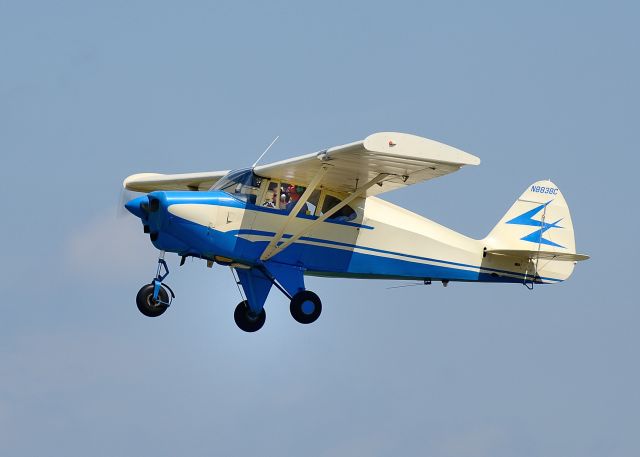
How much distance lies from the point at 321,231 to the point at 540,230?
4285mm

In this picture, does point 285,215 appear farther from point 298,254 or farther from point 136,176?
point 136,176

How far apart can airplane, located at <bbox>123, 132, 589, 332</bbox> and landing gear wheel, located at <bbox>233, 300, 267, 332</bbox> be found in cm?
2

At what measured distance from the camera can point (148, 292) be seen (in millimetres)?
20953

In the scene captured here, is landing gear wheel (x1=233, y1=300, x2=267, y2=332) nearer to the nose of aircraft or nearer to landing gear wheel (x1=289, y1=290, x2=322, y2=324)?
landing gear wheel (x1=289, y1=290, x2=322, y2=324)

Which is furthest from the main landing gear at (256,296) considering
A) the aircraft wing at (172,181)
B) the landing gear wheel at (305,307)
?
the aircraft wing at (172,181)

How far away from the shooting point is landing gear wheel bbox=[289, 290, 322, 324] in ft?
70.1

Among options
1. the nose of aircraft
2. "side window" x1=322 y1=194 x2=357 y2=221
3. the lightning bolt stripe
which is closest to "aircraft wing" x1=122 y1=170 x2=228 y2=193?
"side window" x1=322 y1=194 x2=357 y2=221

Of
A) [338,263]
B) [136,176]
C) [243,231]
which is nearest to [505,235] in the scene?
[338,263]

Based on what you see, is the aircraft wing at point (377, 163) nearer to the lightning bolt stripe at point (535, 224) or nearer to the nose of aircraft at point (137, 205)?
the nose of aircraft at point (137, 205)

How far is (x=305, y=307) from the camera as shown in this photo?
21391mm

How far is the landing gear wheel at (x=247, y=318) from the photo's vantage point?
22.5 m

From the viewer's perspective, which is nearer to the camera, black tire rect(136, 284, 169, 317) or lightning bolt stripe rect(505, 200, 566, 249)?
black tire rect(136, 284, 169, 317)

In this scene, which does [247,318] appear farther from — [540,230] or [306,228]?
[540,230]

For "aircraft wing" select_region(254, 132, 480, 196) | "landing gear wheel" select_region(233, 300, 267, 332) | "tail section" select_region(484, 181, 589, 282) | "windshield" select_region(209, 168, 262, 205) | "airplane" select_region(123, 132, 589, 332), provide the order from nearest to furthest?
"aircraft wing" select_region(254, 132, 480, 196) < "airplane" select_region(123, 132, 589, 332) < "windshield" select_region(209, 168, 262, 205) < "landing gear wheel" select_region(233, 300, 267, 332) < "tail section" select_region(484, 181, 589, 282)
